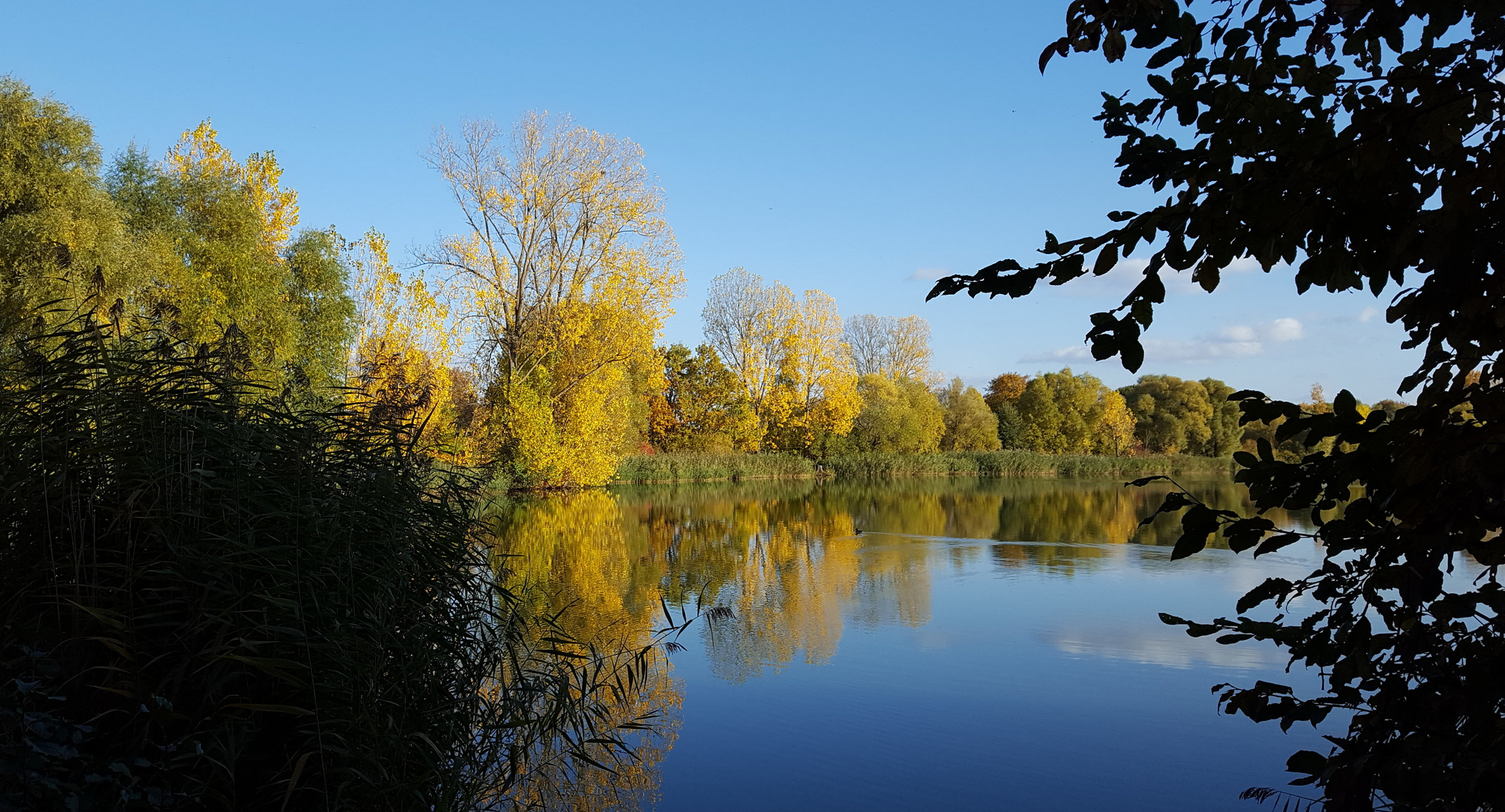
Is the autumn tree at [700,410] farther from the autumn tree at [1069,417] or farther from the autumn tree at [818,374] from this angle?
the autumn tree at [1069,417]

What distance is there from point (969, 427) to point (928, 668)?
151ft

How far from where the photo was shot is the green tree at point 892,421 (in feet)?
147

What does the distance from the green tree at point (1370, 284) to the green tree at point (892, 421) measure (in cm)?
4160

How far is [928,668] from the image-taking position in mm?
7465

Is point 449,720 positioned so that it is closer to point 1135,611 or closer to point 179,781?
point 179,781

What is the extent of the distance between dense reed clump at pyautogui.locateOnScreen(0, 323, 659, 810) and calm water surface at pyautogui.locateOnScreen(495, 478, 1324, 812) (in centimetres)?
130

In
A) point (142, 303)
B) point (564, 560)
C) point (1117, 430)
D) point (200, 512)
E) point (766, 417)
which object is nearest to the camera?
point (200, 512)

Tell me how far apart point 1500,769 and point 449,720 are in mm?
3561

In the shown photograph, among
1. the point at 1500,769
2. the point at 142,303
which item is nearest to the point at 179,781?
the point at 1500,769

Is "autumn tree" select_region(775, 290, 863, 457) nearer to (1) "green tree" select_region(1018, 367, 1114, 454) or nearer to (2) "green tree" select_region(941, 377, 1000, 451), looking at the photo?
(2) "green tree" select_region(941, 377, 1000, 451)

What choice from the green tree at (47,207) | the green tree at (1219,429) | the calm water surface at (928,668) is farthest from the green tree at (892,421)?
the green tree at (47,207)

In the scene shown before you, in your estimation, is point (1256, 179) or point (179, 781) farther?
point (179, 781)

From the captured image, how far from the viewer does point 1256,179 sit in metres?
1.53

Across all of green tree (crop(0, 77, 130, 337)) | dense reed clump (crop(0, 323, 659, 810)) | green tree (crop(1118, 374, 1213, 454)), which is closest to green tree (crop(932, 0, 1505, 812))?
dense reed clump (crop(0, 323, 659, 810))
